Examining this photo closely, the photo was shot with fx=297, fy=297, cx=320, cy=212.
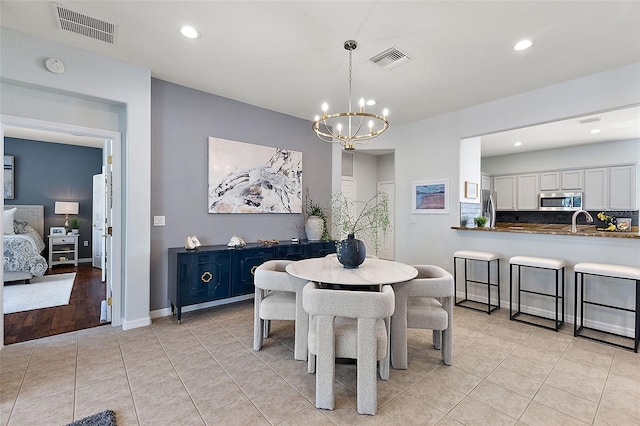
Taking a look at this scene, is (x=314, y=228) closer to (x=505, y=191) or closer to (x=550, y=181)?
(x=505, y=191)

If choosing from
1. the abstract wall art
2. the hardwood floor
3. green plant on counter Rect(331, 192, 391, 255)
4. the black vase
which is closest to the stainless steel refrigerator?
green plant on counter Rect(331, 192, 391, 255)

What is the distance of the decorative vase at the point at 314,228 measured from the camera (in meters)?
4.69

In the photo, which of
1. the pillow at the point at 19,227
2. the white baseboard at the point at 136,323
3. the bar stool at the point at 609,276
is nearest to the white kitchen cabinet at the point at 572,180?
the bar stool at the point at 609,276

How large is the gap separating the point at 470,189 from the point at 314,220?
8.35 feet

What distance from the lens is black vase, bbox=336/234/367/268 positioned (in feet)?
8.64

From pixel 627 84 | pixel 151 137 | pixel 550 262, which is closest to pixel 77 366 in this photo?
pixel 151 137

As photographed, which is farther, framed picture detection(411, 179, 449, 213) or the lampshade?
the lampshade

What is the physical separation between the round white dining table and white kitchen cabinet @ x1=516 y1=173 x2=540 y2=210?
5.92 m

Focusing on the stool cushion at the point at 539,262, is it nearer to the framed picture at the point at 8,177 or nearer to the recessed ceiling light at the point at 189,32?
the recessed ceiling light at the point at 189,32

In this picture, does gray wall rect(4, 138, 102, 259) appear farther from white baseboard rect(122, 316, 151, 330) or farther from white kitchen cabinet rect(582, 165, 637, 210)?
white kitchen cabinet rect(582, 165, 637, 210)

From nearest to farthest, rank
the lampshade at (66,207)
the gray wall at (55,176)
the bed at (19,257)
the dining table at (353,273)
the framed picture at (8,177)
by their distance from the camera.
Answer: the dining table at (353,273)
the bed at (19,257)
the framed picture at (8,177)
the gray wall at (55,176)
the lampshade at (66,207)

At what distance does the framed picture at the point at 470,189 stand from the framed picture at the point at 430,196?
0.92 feet

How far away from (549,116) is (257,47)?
352 cm

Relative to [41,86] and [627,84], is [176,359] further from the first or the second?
[627,84]
